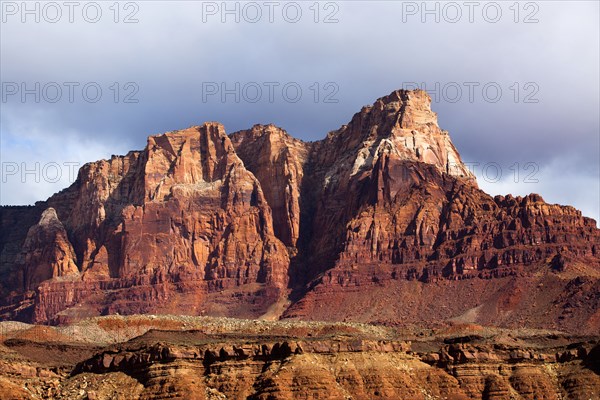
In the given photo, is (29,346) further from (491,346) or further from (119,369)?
(491,346)

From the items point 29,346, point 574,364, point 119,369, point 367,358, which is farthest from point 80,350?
point 574,364

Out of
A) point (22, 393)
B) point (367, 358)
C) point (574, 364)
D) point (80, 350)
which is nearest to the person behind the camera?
point (22, 393)

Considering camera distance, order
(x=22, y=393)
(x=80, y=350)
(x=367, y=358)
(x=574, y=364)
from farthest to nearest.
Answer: (x=80, y=350) → (x=574, y=364) → (x=367, y=358) → (x=22, y=393)

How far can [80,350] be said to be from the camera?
581 feet

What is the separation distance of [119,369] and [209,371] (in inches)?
327

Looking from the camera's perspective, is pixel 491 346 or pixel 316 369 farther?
pixel 491 346

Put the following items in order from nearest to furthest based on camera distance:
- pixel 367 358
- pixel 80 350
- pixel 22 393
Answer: pixel 22 393 < pixel 367 358 < pixel 80 350

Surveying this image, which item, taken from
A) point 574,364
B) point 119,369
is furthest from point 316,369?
point 574,364

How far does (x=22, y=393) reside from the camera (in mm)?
141125

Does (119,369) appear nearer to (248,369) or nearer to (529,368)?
(248,369)

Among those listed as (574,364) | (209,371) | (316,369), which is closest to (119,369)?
(209,371)

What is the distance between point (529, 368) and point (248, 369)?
29409mm

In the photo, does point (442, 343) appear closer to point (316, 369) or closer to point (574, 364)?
point (574, 364)

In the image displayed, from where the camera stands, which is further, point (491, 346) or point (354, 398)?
point (491, 346)
